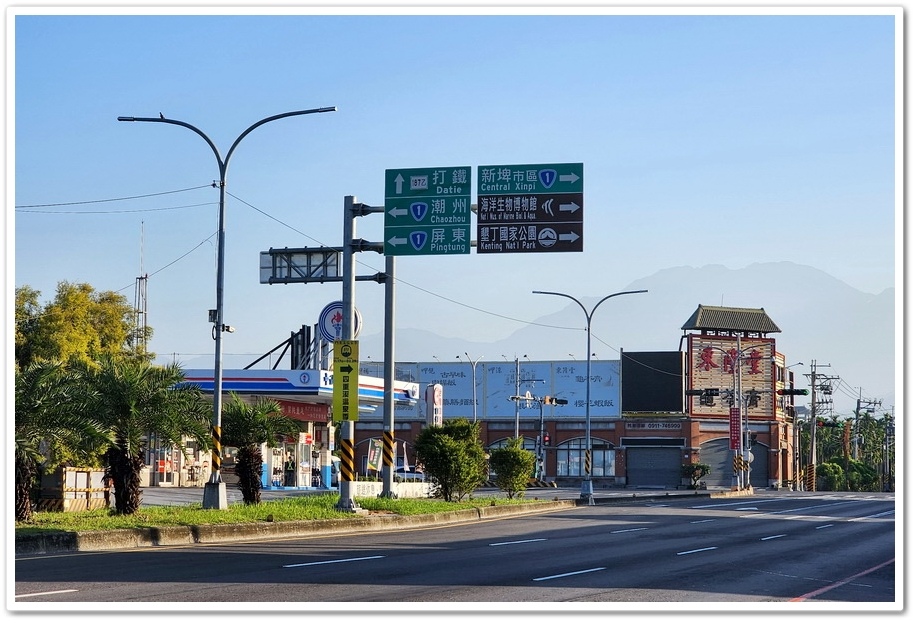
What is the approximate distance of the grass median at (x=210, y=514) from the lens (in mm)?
21812

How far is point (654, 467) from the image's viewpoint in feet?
291

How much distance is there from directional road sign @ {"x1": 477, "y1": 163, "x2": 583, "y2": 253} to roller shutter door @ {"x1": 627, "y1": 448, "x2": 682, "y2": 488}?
6168 centimetres

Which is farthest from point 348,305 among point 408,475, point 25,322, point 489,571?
point 408,475

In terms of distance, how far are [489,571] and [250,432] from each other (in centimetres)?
1372

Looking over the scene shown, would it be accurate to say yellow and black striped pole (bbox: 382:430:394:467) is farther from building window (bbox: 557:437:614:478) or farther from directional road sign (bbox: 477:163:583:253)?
building window (bbox: 557:437:614:478)

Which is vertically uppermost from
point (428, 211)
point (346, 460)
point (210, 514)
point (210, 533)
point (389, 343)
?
point (428, 211)

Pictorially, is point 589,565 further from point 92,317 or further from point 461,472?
point 92,317

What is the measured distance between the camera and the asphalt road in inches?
571

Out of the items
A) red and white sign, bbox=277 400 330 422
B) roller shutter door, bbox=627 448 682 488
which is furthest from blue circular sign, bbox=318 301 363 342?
roller shutter door, bbox=627 448 682 488

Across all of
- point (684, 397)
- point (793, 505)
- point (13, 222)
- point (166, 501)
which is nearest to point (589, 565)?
point (13, 222)

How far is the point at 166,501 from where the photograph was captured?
3669cm

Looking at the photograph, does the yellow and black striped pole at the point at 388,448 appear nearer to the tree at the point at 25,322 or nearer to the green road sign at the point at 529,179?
the green road sign at the point at 529,179

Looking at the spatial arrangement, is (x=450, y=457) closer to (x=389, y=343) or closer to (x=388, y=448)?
(x=388, y=448)

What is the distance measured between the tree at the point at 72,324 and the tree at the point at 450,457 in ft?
54.9
